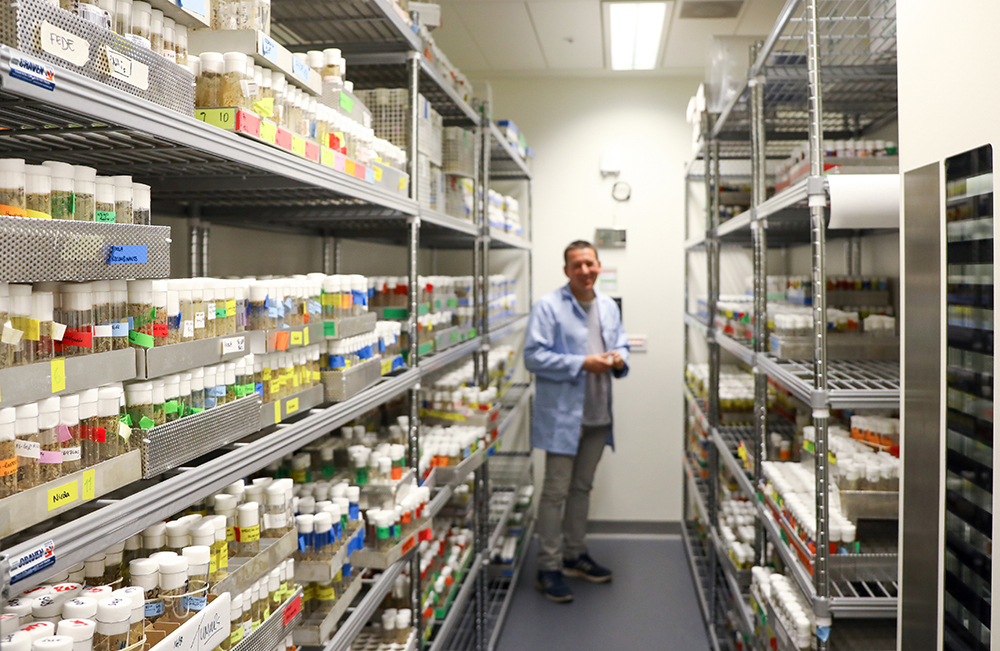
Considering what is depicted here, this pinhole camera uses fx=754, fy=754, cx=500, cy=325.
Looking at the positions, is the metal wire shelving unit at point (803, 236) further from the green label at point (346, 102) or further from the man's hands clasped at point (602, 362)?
the green label at point (346, 102)

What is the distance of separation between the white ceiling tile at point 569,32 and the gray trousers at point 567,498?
2507mm

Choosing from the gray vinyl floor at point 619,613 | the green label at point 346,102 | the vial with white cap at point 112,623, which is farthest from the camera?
the gray vinyl floor at point 619,613

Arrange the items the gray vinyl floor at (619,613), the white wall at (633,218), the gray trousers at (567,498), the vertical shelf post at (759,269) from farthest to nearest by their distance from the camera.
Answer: the white wall at (633,218)
the gray trousers at (567,498)
the gray vinyl floor at (619,613)
the vertical shelf post at (759,269)

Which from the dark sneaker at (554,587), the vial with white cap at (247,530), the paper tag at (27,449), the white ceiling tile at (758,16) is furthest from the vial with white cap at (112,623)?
the white ceiling tile at (758,16)

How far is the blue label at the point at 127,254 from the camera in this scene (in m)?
1.10

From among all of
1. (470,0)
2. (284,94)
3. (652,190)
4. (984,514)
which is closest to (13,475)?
(284,94)

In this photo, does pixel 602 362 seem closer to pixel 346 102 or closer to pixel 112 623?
pixel 346 102

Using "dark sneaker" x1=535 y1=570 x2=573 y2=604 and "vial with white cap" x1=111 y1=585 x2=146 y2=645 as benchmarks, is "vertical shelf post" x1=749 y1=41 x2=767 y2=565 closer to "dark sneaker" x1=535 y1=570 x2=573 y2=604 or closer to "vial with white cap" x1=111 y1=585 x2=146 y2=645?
"dark sneaker" x1=535 y1=570 x2=573 y2=604

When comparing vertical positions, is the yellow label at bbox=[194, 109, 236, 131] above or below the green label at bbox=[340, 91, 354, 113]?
below

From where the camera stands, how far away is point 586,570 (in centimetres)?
494

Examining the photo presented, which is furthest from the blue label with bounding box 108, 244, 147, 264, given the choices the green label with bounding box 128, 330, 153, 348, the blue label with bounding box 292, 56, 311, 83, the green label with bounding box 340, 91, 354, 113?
the green label with bounding box 340, 91, 354, 113

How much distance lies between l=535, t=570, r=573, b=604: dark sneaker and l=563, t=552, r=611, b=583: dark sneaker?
24 cm

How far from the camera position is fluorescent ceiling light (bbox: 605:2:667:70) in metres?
4.36

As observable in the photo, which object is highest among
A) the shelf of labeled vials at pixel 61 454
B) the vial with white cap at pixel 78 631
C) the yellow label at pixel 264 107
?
the yellow label at pixel 264 107
